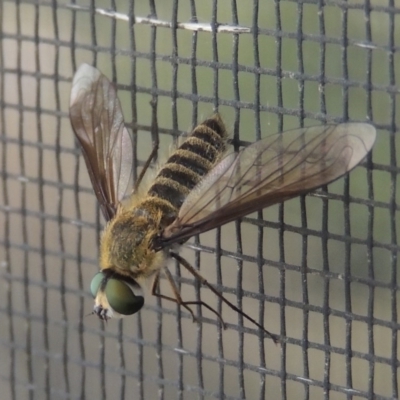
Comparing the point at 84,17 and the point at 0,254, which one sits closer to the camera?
the point at 84,17

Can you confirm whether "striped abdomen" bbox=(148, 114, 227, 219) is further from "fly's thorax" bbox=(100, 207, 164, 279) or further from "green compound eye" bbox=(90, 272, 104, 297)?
"green compound eye" bbox=(90, 272, 104, 297)

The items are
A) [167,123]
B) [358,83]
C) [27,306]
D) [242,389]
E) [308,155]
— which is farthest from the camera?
[167,123]

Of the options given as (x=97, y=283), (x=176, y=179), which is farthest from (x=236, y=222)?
(x=97, y=283)

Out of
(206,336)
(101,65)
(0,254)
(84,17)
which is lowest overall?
(206,336)

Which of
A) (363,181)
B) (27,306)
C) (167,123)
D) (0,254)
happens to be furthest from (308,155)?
(0,254)

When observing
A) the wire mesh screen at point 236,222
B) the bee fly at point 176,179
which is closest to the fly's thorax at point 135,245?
the bee fly at point 176,179

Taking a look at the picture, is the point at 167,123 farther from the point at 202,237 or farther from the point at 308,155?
the point at 308,155

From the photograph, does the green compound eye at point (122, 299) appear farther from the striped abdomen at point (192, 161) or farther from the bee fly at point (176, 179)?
the striped abdomen at point (192, 161)

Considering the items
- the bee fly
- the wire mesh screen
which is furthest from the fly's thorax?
the wire mesh screen
